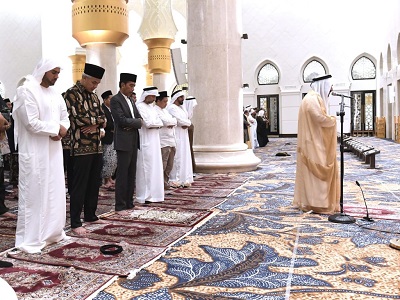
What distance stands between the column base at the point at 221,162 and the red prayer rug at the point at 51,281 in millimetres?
4793

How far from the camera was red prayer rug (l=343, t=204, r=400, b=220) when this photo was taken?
398cm

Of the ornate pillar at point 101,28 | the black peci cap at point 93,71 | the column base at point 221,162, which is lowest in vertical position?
the column base at point 221,162

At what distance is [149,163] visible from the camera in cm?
491

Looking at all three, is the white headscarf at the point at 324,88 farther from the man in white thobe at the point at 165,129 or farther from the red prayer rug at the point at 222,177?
the red prayer rug at the point at 222,177

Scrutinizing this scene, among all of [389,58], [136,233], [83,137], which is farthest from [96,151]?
[389,58]

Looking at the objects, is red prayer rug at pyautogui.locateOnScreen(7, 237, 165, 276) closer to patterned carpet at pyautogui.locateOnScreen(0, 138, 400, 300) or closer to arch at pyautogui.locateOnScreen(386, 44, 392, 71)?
patterned carpet at pyautogui.locateOnScreen(0, 138, 400, 300)

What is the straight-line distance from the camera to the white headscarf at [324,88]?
4301 mm


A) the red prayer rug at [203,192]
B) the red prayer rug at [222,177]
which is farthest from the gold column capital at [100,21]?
the red prayer rug at [203,192]

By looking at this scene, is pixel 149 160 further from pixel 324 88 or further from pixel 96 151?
pixel 324 88

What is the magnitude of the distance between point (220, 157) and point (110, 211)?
3293 millimetres

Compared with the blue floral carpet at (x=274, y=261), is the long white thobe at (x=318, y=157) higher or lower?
higher

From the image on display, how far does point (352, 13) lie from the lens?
18.3m

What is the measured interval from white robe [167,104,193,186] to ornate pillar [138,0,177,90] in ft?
20.6

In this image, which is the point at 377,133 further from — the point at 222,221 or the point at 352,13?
the point at 222,221
